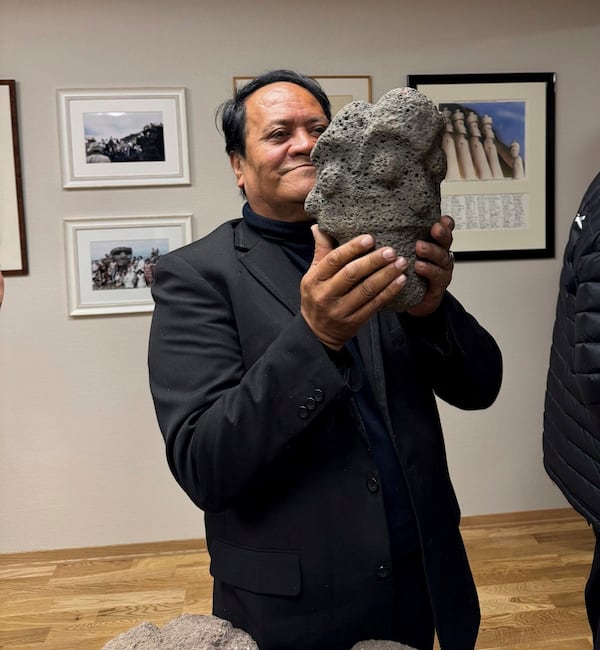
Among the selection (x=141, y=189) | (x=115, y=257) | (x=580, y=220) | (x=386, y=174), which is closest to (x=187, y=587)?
(x=115, y=257)

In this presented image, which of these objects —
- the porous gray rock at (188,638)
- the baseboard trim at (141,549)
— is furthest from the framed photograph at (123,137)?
the porous gray rock at (188,638)

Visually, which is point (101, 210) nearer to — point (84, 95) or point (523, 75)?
point (84, 95)

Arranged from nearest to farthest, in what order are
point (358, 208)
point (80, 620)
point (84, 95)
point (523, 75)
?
point (358, 208), point (80, 620), point (84, 95), point (523, 75)

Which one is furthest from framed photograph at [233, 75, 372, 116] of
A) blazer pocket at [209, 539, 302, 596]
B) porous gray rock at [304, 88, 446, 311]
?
blazer pocket at [209, 539, 302, 596]

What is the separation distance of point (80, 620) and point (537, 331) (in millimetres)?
2406

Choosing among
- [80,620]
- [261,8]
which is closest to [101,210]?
[261,8]

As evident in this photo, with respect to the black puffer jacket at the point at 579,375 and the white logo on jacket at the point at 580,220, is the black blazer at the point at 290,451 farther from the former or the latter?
the white logo on jacket at the point at 580,220

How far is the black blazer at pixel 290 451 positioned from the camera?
3.60 ft

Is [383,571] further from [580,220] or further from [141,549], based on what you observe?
[141,549]

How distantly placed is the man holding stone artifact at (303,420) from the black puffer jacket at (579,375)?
0.16 metres

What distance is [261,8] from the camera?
3193mm

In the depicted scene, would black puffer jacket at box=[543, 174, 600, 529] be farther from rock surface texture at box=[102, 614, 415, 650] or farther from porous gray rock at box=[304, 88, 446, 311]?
rock surface texture at box=[102, 614, 415, 650]

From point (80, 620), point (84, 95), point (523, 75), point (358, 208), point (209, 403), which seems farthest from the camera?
point (523, 75)

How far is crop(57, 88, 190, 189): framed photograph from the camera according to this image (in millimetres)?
3158
